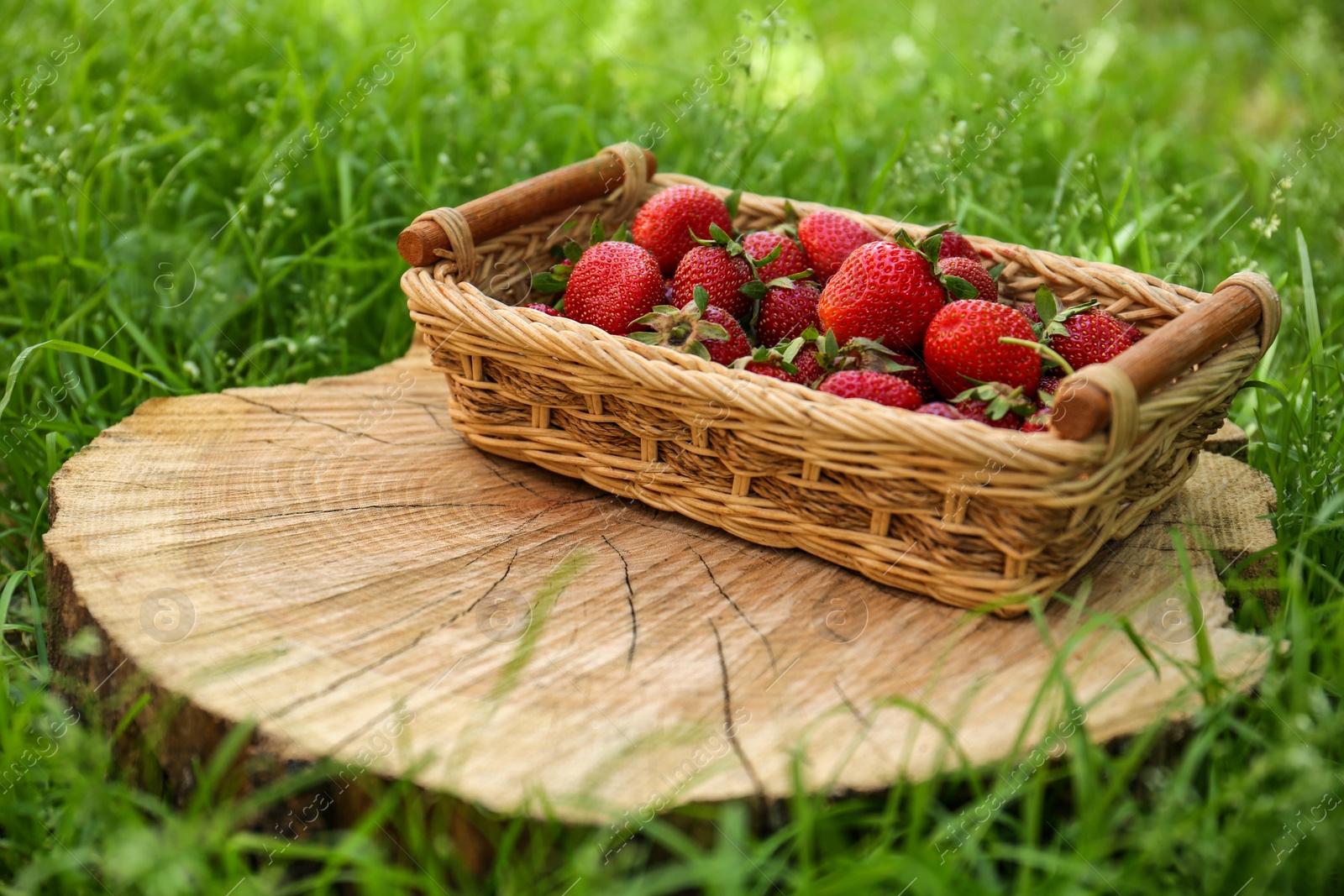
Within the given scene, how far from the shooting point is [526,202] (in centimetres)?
198

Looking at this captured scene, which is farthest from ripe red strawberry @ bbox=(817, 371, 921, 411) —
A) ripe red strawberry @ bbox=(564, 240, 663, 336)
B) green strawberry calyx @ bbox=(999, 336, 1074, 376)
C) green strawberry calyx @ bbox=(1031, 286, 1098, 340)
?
ripe red strawberry @ bbox=(564, 240, 663, 336)

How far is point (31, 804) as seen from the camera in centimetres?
132

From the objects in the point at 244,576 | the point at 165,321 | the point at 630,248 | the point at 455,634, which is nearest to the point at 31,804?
the point at 244,576

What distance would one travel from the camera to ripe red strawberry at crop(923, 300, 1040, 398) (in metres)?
1.54

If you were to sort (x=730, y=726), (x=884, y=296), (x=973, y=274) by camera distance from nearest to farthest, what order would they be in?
(x=730, y=726)
(x=884, y=296)
(x=973, y=274)

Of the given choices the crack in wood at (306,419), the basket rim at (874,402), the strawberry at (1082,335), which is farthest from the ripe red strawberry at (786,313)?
the crack in wood at (306,419)

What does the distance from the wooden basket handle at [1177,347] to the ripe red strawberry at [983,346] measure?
0.17 meters

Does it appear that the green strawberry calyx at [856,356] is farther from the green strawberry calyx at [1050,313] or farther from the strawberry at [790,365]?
the green strawberry calyx at [1050,313]

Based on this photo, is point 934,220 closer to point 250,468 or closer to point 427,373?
point 427,373

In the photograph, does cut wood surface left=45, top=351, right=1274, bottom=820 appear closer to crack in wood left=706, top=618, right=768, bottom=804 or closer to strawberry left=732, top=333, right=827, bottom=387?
crack in wood left=706, top=618, right=768, bottom=804

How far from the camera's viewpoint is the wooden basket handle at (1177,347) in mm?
1315

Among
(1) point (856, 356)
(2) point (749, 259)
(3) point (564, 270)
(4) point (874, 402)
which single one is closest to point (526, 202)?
(3) point (564, 270)

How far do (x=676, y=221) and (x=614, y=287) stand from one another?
0.24m

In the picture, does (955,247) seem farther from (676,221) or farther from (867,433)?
(867,433)
